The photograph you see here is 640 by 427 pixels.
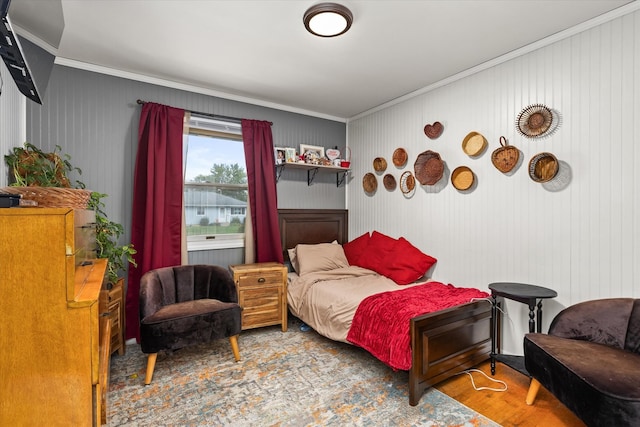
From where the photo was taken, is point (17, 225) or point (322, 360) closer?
point (17, 225)

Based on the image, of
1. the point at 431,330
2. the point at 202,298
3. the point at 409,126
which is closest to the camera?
the point at 431,330

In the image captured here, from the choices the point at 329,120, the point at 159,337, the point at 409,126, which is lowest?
the point at 159,337

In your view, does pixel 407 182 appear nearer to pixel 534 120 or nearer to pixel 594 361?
pixel 534 120

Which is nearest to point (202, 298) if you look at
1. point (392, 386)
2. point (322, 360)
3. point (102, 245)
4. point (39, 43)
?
point (102, 245)

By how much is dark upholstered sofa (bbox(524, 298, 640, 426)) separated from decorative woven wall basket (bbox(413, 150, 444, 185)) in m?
1.56

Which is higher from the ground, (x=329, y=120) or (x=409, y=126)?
(x=329, y=120)

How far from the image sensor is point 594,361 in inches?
64.8

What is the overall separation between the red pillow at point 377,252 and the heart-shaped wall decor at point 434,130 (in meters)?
1.20

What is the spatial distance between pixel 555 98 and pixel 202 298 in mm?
3305

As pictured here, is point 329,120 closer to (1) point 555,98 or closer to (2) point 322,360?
(1) point 555,98

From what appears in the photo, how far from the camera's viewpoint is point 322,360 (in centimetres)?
266

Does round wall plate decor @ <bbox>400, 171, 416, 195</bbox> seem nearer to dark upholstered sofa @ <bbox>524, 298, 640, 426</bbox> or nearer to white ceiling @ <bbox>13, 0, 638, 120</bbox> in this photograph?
white ceiling @ <bbox>13, 0, 638, 120</bbox>

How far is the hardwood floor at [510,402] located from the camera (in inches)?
73.6

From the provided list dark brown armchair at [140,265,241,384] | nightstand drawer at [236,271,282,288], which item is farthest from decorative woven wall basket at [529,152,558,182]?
dark brown armchair at [140,265,241,384]
